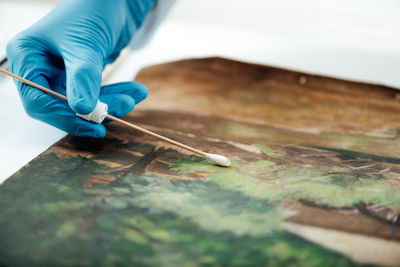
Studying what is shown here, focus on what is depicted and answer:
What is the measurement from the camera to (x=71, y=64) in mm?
1124

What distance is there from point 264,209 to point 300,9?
4.27 feet

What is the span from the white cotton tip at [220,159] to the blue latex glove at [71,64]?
0.30 m

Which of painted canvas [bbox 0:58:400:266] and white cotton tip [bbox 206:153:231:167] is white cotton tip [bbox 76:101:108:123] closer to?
painted canvas [bbox 0:58:400:266]

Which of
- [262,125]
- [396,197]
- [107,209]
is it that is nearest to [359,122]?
[262,125]

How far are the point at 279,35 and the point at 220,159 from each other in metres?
0.92

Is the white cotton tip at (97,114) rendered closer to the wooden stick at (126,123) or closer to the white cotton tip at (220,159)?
the wooden stick at (126,123)

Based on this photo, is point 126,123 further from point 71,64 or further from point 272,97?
point 272,97

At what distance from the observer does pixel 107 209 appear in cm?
92

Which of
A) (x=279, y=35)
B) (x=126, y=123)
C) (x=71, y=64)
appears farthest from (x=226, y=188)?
(x=279, y=35)

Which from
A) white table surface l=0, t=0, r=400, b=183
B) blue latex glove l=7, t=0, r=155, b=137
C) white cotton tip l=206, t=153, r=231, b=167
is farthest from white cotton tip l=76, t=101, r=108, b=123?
white table surface l=0, t=0, r=400, b=183

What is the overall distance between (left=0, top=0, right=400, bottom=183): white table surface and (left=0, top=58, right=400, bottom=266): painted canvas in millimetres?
153

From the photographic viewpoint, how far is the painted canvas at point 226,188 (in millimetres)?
814

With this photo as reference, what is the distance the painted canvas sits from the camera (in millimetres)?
814

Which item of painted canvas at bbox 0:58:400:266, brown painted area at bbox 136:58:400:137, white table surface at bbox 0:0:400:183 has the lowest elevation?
painted canvas at bbox 0:58:400:266
